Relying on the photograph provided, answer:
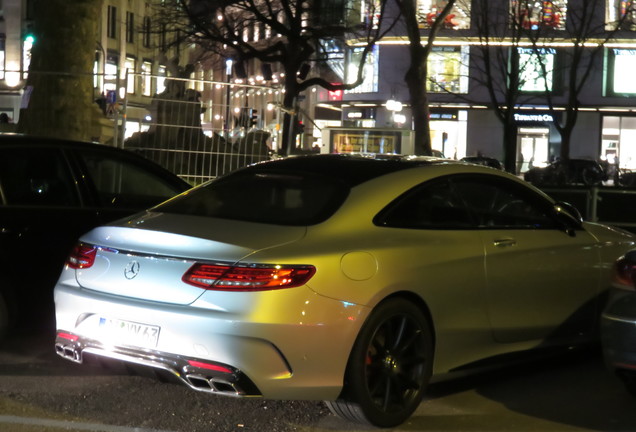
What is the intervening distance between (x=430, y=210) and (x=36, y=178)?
3.01m

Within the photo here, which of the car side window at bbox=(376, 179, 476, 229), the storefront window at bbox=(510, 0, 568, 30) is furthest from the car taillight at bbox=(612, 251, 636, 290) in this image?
the storefront window at bbox=(510, 0, 568, 30)

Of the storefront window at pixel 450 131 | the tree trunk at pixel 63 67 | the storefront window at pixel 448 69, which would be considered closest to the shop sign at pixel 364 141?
the tree trunk at pixel 63 67

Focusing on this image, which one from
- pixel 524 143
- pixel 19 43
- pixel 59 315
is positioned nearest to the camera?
pixel 59 315

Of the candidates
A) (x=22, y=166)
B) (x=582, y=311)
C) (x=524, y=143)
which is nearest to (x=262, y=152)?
(x=22, y=166)

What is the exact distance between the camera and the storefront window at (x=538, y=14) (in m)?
33.6

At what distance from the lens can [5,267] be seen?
654 centimetres

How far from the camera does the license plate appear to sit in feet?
16.2

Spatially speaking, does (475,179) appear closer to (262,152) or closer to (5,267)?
(5,267)

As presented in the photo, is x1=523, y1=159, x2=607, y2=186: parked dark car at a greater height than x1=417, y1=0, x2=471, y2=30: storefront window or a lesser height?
Answer: lesser

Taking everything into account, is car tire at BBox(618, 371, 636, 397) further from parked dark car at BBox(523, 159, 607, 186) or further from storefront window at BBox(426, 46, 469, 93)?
storefront window at BBox(426, 46, 469, 93)

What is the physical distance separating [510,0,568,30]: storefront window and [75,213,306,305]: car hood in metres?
28.9

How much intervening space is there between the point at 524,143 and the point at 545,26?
15880mm

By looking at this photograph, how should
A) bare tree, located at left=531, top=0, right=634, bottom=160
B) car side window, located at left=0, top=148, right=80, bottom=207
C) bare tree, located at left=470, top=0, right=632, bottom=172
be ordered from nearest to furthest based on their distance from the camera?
car side window, located at left=0, top=148, right=80, bottom=207 < bare tree, located at left=531, top=0, right=634, bottom=160 < bare tree, located at left=470, top=0, right=632, bottom=172

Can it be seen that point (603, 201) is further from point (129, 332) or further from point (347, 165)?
point (129, 332)
